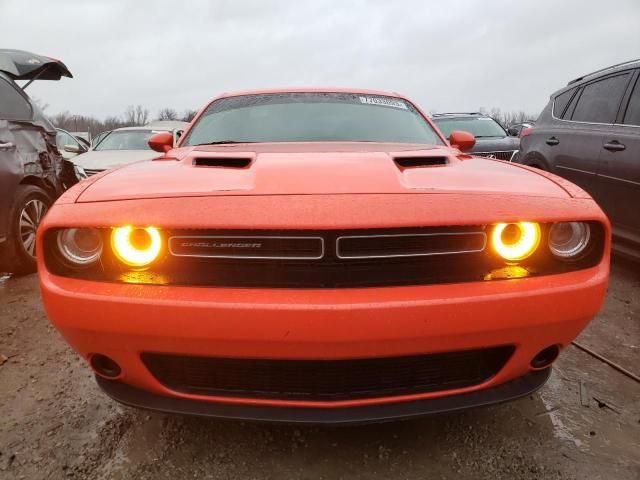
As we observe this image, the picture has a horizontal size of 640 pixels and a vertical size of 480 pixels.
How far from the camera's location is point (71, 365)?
245 centimetres

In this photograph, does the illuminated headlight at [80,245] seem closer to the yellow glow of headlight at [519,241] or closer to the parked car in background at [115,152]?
the yellow glow of headlight at [519,241]

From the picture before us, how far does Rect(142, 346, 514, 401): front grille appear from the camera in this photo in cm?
148

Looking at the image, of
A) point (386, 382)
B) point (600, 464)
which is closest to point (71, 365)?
point (386, 382)

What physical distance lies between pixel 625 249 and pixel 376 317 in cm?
297

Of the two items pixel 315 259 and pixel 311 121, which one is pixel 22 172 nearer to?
pixel 311 121

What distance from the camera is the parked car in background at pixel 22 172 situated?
12.1 feet

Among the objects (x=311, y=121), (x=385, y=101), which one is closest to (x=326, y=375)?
(x=311, y=121)

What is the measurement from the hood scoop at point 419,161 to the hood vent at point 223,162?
61 centimetres

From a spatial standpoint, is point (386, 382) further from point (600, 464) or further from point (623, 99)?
point (623, 99)

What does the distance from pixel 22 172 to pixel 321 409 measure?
353 cm

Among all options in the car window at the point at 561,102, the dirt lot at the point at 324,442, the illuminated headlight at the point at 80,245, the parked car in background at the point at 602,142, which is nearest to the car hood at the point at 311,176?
the illuminated headlight at the point at 80,245

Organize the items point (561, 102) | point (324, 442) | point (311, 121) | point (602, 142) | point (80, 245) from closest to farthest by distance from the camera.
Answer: point (80, 245) → point (324, 442) → point (311, 121) → point (602, 142) → point (561, 102)

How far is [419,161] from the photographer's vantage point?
1.98 meters

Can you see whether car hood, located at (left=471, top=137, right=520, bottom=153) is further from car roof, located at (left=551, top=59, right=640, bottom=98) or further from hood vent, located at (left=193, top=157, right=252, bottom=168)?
hood vent, located at (left=193, top=157, right=252, bottom=168)
